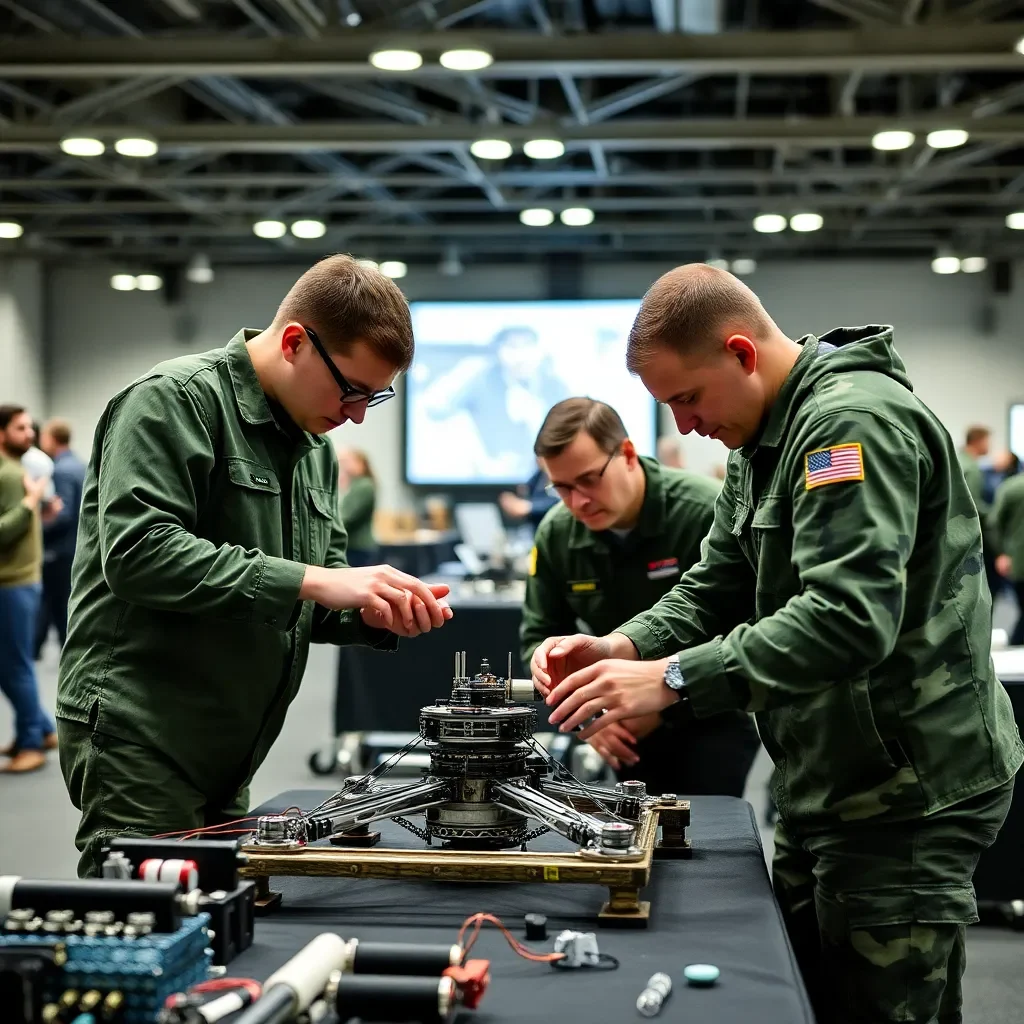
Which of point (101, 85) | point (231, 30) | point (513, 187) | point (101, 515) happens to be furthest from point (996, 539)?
point (101, 515)

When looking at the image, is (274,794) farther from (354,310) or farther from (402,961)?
(402,961)

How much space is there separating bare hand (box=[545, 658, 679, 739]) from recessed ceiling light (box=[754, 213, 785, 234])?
926 centimetres

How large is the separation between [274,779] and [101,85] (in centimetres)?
450

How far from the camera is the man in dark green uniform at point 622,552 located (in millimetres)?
2662

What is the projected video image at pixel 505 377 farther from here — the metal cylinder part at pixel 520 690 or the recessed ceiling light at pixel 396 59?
the metal cylinder part at pixel 520 690

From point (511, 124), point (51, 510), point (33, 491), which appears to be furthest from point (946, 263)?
point (33, 491)

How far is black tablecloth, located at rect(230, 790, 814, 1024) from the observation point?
3.89 ft

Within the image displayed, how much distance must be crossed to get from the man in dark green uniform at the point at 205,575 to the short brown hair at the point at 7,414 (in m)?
4.27

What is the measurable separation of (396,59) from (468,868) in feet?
15.1

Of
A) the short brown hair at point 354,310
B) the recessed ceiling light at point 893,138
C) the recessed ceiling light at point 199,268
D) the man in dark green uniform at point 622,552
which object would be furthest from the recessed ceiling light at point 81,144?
the short brown hair at point 354,310

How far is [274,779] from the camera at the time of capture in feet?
18.1

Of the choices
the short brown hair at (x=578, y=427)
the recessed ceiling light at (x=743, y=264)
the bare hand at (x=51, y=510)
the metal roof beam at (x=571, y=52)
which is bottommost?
the bare hand at (x=51, y=510)

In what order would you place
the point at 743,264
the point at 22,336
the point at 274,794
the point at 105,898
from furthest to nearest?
the point at 22,336
the point at 743,264
the point at 274,794
the point at 105,898

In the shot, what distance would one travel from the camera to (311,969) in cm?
113
